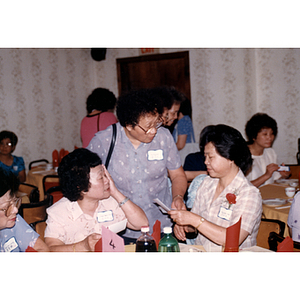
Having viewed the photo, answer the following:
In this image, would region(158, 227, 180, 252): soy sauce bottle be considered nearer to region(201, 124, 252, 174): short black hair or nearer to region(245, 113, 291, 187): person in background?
region(201, 124, 252, 174): short black hair

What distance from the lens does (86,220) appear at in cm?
202

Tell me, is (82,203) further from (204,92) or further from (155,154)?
(204,92)

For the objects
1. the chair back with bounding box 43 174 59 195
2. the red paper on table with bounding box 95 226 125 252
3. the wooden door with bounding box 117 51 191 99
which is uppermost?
the wooden door with bounding box 117 51 191 99

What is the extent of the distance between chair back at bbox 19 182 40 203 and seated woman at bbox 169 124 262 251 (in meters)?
1.74

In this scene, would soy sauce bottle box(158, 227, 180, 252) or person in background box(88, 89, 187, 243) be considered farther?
person in background box(88, 89, 187, 243)

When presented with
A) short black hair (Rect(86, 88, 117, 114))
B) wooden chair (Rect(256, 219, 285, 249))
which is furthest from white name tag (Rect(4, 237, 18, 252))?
short black hair (Rect(86, 88, 117, 114))

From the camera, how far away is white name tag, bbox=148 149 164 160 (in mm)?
2309

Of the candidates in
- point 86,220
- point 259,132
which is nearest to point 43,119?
point 259,132

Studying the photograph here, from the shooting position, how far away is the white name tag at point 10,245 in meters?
1.76

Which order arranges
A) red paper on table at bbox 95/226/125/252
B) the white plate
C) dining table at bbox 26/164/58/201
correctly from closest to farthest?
1. red paper on table at bbox 95/226/125/252
2. the white plate
3. dining table at bbox 26/164/58/201

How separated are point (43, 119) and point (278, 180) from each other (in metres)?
4.26

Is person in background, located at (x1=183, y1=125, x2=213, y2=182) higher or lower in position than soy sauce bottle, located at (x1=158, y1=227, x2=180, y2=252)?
higher
